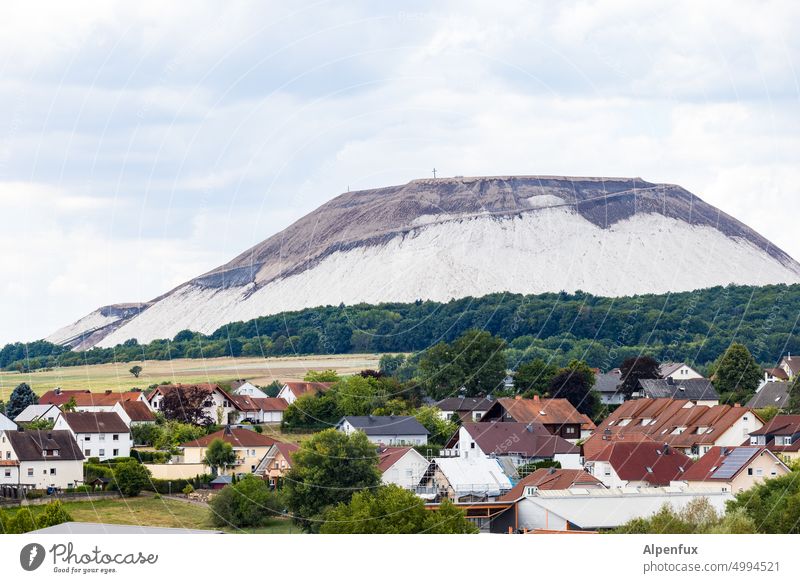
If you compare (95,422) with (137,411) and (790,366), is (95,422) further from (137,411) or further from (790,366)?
(790,366)

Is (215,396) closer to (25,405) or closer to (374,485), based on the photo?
(25,405)

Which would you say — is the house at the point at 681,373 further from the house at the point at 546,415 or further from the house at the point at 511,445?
→ the house at the point at 511,445

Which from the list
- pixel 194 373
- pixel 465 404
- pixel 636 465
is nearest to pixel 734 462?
pixel 636 465

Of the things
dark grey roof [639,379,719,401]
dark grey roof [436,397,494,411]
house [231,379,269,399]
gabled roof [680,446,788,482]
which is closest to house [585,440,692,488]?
gabled roof [680,446,788,482]

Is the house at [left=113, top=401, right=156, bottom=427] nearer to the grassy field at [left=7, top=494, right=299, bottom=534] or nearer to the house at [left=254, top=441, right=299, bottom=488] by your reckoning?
the house at [left=254, top=441, right=299, bottom=488]

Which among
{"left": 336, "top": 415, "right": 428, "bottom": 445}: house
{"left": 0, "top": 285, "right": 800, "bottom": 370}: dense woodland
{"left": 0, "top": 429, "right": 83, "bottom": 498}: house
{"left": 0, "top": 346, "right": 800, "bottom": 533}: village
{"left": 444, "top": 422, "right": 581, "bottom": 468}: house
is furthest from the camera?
{"left": 0, "top": 285, "right": 800, "bottom": 370}: dense woodland

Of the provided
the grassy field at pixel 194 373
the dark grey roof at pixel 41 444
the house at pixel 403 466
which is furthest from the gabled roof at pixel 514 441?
the grassy field at pixel 194 373
